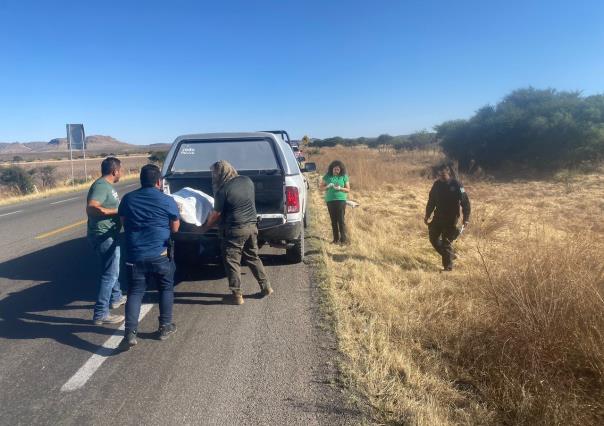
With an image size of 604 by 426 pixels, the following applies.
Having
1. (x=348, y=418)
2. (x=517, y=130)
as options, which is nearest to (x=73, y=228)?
(x=348, y=418)

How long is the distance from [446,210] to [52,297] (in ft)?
17.8

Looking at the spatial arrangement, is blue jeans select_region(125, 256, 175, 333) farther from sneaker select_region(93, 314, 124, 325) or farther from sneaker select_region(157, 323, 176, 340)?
sneaker select_region(93, 314, 124, 325)

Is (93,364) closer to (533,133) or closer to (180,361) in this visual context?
(180,361)

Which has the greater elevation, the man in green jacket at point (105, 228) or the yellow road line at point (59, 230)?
the man in green jacket at point (105, 228)

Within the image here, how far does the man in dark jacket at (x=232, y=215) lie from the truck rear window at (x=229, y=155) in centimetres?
177

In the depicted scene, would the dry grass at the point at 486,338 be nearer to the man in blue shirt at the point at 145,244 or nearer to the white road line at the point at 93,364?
the man in blue shirt at the point at 145,244

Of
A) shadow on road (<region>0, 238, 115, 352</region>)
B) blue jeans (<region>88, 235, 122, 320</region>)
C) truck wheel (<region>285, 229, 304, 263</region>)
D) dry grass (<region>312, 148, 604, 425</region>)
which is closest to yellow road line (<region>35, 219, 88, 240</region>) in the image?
shadow on road (<region>0, 238, 115, 352</region>)

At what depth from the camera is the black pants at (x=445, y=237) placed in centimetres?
621

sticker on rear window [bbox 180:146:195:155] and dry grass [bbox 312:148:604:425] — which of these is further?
sticker on rear window [bbox 180:146:195:155]

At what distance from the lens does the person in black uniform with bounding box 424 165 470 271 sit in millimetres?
6090

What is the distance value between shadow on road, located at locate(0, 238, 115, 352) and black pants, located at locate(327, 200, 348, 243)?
13.2 ft

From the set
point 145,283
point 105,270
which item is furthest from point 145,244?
point 105,270

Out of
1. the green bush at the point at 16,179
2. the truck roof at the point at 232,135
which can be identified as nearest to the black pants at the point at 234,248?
the truck roof at the point at 232,135

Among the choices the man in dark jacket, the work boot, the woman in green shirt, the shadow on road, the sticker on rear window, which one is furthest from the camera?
the woman in green shirt
